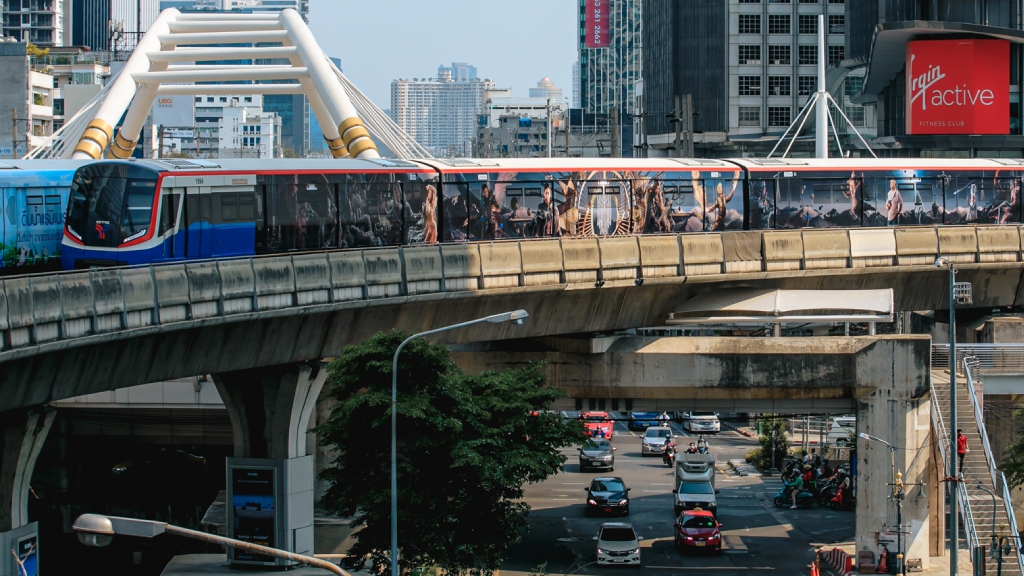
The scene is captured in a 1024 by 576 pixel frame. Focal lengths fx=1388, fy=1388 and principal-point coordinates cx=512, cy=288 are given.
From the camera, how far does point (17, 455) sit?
29.2m

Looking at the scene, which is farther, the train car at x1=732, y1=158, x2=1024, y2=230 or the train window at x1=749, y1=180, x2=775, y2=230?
the train car at x1=732, y1=158, x2=1024, y2=230

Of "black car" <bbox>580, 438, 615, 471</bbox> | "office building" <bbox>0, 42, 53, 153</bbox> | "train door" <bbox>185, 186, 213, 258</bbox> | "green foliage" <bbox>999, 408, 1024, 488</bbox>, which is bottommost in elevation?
"black car" <bbox>580, 438, 615, 471</bbox>

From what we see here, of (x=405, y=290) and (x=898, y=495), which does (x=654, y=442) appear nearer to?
(x=898, y=495)

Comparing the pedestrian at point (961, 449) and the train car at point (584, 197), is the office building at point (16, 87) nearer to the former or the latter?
the train car at point (584, 197)

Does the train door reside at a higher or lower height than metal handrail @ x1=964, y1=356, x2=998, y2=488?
higher

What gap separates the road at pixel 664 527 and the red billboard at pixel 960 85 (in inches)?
985

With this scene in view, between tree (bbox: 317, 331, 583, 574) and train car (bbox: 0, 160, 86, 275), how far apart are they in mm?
7647

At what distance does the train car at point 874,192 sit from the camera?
42875 millimetres

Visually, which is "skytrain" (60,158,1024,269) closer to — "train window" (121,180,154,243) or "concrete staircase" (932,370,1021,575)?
"train window" (121,180,154,243)

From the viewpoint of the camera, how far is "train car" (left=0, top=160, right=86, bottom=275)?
3272 cm

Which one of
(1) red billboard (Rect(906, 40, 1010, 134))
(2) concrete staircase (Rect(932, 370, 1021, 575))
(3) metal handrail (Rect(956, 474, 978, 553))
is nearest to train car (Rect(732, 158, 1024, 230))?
(2) concrete staircase (Rect(932, 370, 1021, 575))

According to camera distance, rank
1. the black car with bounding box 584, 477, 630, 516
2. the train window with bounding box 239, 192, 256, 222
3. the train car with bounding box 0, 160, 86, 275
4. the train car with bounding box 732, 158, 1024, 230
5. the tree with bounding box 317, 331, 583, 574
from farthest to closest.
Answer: the black car with bounding box 584, 477, 630, 516
the train car with bounding box 732, 158, 1024, 230
the train window with bounding box 239, 192, 256, 222
the train car with bounding box 0, 160, 86, 275
the tree with bounding box 317, 331, 583, 574

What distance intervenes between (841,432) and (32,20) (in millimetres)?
128050

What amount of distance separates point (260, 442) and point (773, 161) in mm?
18441
